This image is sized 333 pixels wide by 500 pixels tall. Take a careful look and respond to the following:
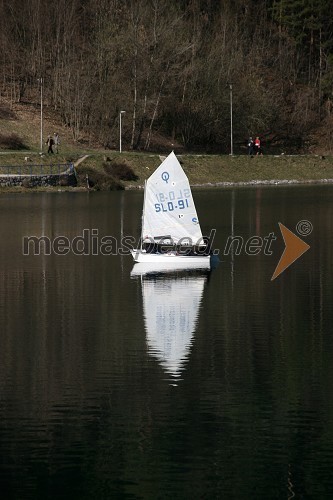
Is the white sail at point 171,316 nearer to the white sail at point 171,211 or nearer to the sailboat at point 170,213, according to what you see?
the sailboat at point 170,213

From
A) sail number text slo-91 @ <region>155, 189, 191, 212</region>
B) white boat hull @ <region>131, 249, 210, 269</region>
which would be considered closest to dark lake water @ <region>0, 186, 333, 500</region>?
white boat hull @ <region>131, 249, 210, 269</region>

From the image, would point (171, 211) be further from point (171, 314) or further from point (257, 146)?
point (257, 146)

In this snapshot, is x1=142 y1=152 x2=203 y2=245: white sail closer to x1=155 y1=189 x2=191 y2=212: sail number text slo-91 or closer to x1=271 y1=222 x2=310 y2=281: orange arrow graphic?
x1=155 y1=189 x2=191 y2=212: sail number text slo-91

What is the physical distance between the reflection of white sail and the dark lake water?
Result: 10 centimetres

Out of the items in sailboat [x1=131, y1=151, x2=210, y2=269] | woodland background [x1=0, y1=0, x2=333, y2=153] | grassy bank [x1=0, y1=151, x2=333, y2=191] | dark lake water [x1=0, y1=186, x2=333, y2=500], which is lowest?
dark lake water [x1=0, y1=186, x2=333, y2=500]

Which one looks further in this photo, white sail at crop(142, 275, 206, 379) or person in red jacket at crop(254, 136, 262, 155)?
person in red jacket at crop(254, 136, 262, 155)

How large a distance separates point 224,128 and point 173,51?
1126cm

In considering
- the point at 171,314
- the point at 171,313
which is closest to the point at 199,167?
the point at 171,313

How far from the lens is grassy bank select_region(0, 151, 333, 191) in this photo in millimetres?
114500

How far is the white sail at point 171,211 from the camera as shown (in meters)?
58.4

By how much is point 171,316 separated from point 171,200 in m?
15.3

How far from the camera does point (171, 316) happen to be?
4397 centimetres

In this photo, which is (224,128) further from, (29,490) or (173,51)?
(29,490)

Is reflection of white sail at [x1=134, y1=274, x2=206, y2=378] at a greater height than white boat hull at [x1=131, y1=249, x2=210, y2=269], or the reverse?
white boat hull at [x1=131, y1=249, x2=210, y2=269]
